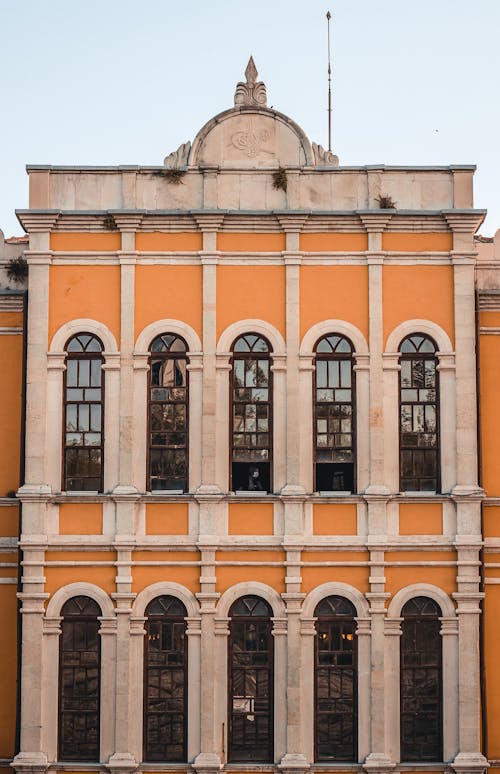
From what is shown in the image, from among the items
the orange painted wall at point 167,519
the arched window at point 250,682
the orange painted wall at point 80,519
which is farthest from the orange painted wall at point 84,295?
the arched window at point 250,682

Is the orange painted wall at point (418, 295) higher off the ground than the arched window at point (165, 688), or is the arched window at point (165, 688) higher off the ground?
the orange painted wall at point (418, 295)

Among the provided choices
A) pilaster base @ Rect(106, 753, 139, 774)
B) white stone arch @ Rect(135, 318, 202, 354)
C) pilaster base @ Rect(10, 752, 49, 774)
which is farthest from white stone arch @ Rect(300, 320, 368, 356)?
pilaster base @ Rect(10, 752, 49, 774)

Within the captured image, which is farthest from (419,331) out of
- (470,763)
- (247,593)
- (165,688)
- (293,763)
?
(293,763)

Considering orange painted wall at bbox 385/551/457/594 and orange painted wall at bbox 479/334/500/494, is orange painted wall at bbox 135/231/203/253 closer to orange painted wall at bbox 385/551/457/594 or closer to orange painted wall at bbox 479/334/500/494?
orange painted wall at bbox 479/334/500/494

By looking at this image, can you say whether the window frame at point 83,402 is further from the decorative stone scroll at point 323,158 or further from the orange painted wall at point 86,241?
the decorative stone scroll at point 323,158

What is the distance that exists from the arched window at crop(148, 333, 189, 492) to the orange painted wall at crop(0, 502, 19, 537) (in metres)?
2.81

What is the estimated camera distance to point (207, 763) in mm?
20281

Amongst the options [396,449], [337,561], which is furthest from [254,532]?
[396,449]

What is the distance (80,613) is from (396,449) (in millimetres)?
6169

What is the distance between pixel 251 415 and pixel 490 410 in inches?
176

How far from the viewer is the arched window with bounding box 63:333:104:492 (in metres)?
21.2

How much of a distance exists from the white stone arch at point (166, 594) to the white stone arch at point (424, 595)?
340 cm

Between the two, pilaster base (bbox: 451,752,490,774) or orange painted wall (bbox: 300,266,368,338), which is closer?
pilaster base (bbox: 451,752,490,774)

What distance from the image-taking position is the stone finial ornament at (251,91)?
21.8m
